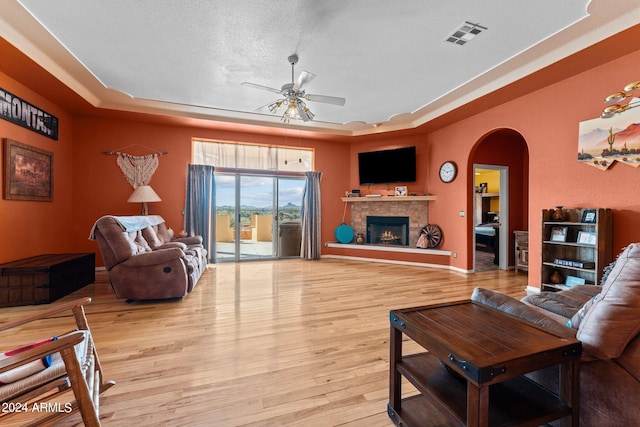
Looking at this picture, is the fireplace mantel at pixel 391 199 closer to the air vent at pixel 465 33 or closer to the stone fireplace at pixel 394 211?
the stone fireplace at pixel 394 211

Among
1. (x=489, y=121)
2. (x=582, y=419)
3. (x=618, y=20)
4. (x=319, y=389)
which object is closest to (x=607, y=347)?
(x=582, y=419)

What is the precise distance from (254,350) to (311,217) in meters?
4.33

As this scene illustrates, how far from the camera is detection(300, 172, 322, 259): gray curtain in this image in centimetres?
648

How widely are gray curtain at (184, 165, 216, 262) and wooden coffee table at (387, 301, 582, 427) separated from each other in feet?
16.2

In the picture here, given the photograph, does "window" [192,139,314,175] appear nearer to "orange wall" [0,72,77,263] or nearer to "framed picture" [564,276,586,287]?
"orange wall" [0,72,77,263]

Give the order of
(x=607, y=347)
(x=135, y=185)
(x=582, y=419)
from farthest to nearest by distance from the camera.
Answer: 1. (x=135, y=185)
2. (x=582, y=419)
3. (x=607, y=347)

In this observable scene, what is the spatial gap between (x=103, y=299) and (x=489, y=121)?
6.31m

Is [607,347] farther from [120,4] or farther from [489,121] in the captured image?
[489,121]

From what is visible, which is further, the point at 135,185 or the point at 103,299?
the point at 135,185

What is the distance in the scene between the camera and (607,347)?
112 cm

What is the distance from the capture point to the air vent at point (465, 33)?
274 cm

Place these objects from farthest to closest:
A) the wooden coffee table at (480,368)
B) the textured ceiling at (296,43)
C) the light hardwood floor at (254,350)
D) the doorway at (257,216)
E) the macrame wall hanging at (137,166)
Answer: the doorway at (257,216)
the macrame wall hanging at (137,166)
the textured ceiling at (296,43)
the light hardwood floor at (254,350)
the wooden coffee table at (480,368)

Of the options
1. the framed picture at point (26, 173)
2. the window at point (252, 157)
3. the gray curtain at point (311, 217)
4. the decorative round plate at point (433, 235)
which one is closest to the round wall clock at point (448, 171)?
the decorative round plate at point (433, 235)

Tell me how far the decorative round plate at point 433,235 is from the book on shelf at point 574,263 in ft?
7.49
